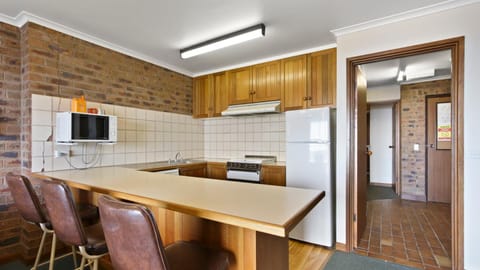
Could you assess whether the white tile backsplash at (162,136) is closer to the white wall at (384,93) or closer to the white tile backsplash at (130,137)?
the white tile backsplash at (130,137)

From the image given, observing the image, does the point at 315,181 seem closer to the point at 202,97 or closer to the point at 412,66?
the point at 202,97

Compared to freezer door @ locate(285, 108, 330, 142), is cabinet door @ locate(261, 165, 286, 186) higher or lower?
lower

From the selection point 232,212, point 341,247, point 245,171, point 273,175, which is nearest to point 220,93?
point 245,171

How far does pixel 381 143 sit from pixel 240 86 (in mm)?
4132

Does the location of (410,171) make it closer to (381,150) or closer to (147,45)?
(381,150)

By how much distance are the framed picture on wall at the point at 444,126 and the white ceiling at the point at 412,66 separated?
→ 1.88 feet

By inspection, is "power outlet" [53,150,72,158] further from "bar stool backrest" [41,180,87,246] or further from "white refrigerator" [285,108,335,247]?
"white refrigerator" [285,108,335,247]

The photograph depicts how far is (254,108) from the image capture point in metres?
3.43

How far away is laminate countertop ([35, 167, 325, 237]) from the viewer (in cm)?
89

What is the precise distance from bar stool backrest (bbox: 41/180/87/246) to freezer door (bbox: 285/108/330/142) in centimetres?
226

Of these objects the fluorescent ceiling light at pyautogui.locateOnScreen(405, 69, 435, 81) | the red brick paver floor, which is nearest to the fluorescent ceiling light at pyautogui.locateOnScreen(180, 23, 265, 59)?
the red brick paver floor

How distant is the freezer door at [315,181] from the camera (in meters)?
2.63

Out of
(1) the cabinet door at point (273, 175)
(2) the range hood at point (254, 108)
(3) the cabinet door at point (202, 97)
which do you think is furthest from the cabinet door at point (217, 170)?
(3) the cabinet door at point (202, 97)

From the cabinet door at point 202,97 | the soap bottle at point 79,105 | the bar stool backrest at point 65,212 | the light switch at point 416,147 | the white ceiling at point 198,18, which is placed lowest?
the bar stool backrest at point 65,212
